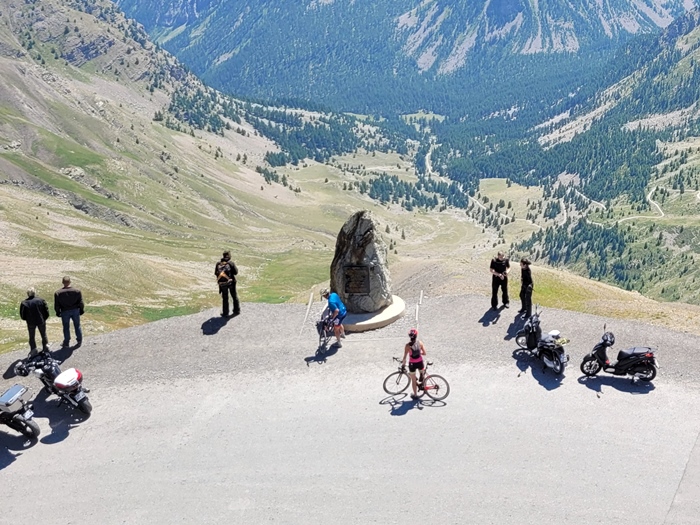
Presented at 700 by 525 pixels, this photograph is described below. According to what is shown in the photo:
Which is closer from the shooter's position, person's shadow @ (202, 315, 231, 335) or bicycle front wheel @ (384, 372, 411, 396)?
bicycle front wheel @ (384, 372, 411, 396)

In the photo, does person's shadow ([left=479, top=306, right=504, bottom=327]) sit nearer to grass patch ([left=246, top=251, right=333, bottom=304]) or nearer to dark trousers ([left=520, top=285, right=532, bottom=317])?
dark trousers ([left=520, top=285, right=532, bottom=317])

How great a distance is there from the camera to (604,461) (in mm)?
21328

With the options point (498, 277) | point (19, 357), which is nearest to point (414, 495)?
point (498, 277)

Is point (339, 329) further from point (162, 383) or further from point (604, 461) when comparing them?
point (604, 461)

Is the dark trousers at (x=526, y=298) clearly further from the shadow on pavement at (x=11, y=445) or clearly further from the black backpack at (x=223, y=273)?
the shadow on pavement at (x=11, y=445)

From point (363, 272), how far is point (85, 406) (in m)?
17.3

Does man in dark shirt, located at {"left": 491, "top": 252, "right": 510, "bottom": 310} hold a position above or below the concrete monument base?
above

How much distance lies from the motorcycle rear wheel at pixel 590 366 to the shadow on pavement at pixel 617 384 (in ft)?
0.91

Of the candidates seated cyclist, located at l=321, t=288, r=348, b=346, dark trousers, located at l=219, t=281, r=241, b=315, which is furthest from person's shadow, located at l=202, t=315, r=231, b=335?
seated cyclist, located at l=321, t=288, r=348, b=346

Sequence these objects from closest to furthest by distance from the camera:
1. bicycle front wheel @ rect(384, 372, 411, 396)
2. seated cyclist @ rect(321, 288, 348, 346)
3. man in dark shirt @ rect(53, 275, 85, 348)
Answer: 1. bicycle front wheel @ rect(384, 372, 411, 396)
2. man in dark shirt @ rect(53, 275, 85, 348)
3. seated cyclist @ rect(321, 288, 348, 346)

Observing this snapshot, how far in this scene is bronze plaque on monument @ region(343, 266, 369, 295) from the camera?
36125 mm

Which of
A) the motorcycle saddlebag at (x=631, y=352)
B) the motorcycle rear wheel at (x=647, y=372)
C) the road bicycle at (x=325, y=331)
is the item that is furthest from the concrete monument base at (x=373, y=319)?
the motorcycle rear wheel at (x=647, y=372)

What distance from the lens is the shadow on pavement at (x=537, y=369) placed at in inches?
1051

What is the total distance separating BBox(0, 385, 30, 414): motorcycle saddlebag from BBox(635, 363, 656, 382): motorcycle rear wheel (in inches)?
1017
